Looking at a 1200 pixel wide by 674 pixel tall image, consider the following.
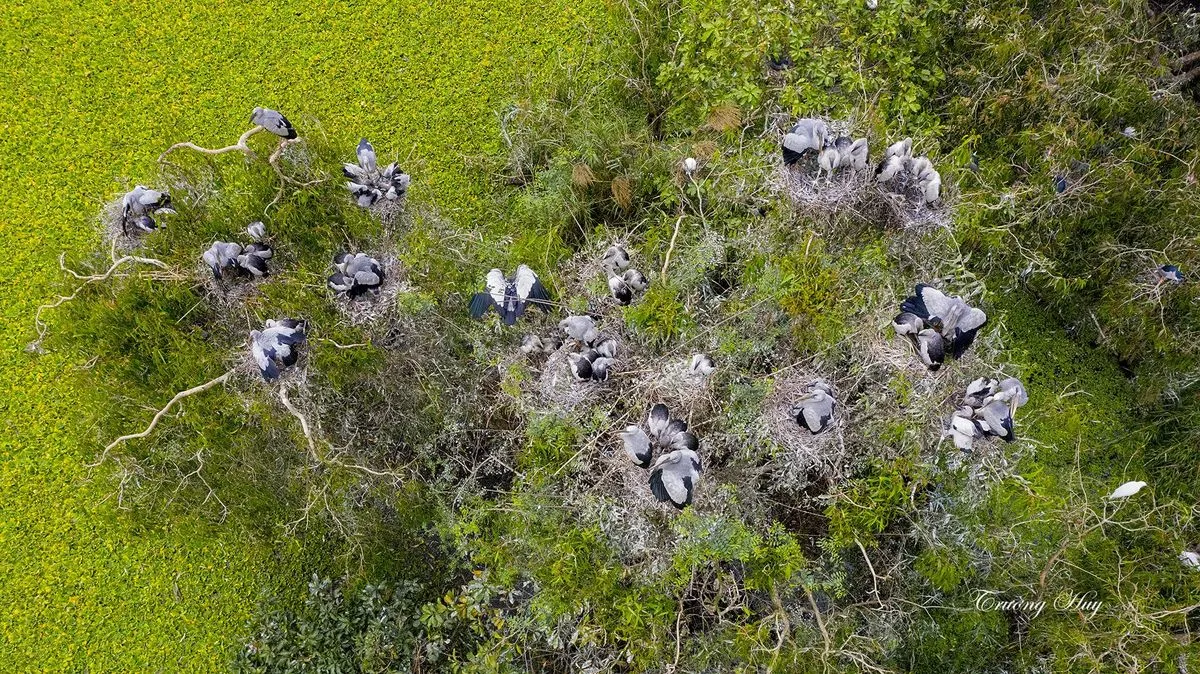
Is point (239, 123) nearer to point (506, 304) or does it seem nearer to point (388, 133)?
point (388, 133)

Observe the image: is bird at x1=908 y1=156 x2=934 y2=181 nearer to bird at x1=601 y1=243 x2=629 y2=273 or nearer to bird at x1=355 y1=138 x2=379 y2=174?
bird at x1=601 y1=243 x2=629 y2=273

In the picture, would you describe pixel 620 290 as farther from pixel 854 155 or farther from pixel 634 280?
pixel 854 155

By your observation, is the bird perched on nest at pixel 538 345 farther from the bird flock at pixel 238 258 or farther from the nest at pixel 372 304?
the bird flock at pixel 238 258

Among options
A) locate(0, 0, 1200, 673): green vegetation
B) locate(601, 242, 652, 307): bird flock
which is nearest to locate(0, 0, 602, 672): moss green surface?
locate(0, 0, 1200, 673): green vegetation

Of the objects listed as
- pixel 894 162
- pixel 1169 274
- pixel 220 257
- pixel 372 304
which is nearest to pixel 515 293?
pixel 372 304

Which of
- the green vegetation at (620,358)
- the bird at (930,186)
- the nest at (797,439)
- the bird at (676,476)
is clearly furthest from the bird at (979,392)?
the bird at (676,476)
